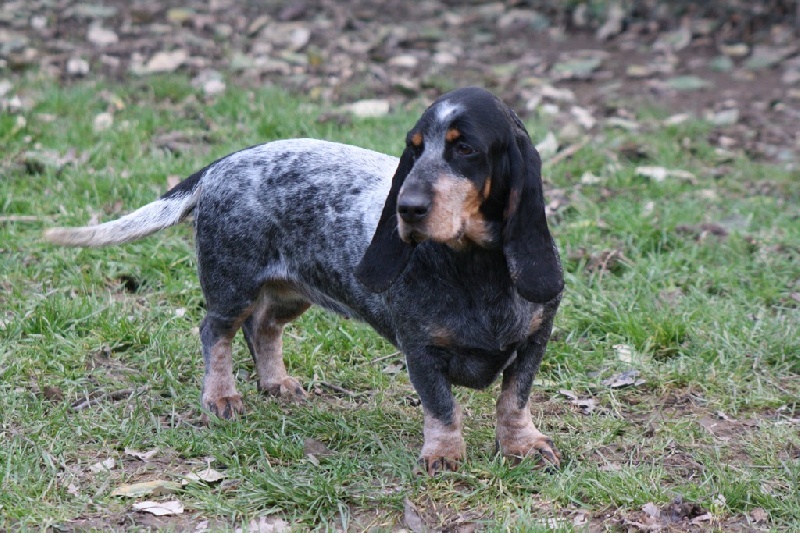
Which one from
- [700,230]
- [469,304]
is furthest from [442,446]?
[700,230]

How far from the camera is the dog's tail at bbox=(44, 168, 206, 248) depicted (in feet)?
15.8

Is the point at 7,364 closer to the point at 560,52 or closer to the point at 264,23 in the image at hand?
the point at 264,23

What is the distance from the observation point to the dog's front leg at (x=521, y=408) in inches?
168

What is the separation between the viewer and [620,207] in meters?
6.77

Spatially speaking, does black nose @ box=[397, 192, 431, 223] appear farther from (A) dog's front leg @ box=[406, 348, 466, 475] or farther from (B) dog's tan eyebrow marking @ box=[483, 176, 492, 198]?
(A) dog's front leg @ box=[406, 348, 466, 475]

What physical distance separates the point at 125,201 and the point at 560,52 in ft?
20.0

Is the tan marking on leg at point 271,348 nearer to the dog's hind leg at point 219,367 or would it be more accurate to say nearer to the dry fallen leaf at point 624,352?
the dog's hind leg at point 219,367

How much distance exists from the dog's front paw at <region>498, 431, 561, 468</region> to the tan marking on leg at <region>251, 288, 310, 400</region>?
120 centimetres

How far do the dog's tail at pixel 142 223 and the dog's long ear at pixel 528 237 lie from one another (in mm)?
1778

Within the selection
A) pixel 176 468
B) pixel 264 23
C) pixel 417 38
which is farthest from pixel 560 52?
pixel 176 468

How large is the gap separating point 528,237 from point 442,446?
3.11 ft

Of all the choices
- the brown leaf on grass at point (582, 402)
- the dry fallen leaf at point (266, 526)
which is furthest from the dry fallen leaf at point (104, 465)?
the brown leaf on grass at point (582, 402)

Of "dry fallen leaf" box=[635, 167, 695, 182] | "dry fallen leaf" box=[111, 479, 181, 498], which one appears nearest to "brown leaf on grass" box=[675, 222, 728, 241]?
"dry fallen leaf" box=[635, 167, 695, 182]

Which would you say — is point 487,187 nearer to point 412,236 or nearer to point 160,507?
point 412,236
